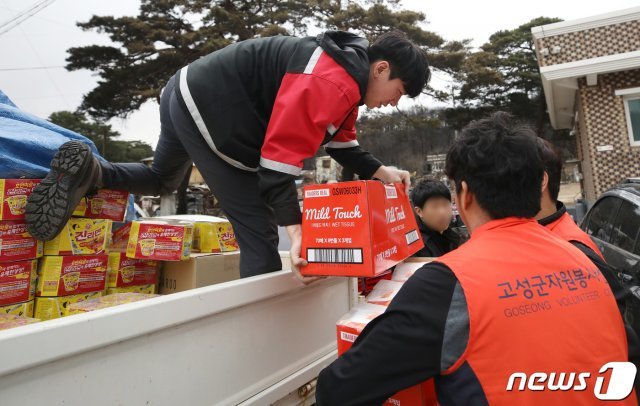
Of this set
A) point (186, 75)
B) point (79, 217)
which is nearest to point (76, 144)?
point (79, 217)

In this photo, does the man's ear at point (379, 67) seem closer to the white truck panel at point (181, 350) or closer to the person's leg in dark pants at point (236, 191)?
the person's leg in dark pants at point (236, 191)

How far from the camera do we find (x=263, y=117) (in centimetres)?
179

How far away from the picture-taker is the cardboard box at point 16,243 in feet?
5.42

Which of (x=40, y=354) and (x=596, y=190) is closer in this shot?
(x=40, y=354)

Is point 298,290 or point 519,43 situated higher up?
point 519,43

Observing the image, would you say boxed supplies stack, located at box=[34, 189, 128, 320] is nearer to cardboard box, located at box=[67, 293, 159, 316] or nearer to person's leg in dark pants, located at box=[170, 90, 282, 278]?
cardboard box, located at box=[67, 293, 159, 316]

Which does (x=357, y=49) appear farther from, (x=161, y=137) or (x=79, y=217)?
(x=79, y=217)

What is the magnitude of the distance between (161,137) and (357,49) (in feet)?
3.80

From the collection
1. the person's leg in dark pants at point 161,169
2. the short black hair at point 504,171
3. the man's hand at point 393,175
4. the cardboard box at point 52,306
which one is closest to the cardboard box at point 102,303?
the cardboard box at point 52,306

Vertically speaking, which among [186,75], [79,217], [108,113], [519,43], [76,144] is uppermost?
[519,43]

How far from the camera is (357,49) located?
1.64m

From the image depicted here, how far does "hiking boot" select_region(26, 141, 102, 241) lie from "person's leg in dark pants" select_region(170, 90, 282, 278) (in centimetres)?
44

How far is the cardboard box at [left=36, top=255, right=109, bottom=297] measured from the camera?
1.78 metres

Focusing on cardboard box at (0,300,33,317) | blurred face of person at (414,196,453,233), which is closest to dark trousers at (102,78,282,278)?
cardboard box at (0,300,33,317)
